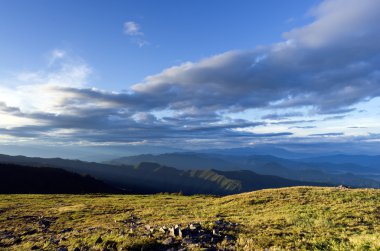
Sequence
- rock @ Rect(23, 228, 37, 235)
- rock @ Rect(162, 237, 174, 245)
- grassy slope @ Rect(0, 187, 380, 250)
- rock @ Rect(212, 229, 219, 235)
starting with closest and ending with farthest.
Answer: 1. grassy slope @ Rect(0, 187, 380, 250)
2. rock @ Rect(162, 237, 174, 245)
3. rock @ Rect(212, 229, 219, 235)
4. rock @ Rect(23, 228, 37, 235)

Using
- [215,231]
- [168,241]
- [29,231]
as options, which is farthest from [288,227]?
[29,231]

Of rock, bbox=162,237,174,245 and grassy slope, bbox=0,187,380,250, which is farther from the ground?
rock, bbox=162,237,174,245

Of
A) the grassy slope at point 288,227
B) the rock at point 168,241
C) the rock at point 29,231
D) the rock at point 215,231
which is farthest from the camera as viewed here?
the rock at point 29,231

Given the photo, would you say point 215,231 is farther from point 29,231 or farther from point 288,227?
point 29,231

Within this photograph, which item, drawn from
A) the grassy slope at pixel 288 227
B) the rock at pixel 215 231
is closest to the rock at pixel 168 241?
the grassy slope at pixel 288 227

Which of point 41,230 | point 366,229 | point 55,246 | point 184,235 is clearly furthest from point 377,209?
point 41,230

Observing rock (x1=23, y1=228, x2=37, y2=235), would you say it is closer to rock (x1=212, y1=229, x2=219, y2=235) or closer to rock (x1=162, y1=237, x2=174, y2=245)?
rock (x1=162, y1=237, x2=174, y2=245)

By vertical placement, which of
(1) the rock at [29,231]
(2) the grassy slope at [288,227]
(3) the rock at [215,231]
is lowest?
(1) the rock at [29,231]

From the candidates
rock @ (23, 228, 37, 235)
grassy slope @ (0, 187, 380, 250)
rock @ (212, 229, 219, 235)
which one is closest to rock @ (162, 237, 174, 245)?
grassy slope @ (0, 187, 380, 250)

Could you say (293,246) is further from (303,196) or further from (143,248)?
(303,196)

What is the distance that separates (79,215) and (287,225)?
26198mm

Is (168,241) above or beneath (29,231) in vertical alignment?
above

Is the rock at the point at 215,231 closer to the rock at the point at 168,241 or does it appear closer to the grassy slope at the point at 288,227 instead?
the grassy slope at the point at 288,227

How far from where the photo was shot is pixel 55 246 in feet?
61.6
